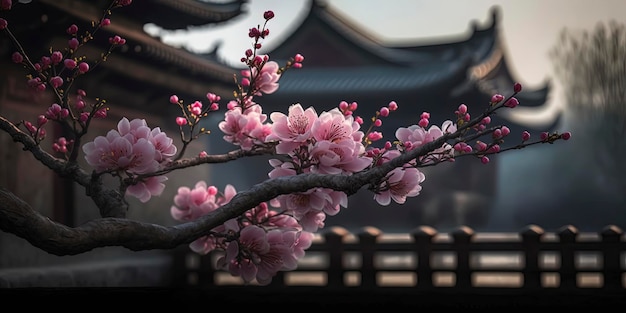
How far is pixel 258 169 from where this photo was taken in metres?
19.5

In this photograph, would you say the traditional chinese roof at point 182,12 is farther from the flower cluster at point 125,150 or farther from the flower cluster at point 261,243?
the flower cluster at point 125,150

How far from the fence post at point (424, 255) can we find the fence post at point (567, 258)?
1.35 m

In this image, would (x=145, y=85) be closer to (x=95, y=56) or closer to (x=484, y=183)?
(x=95, y=56)

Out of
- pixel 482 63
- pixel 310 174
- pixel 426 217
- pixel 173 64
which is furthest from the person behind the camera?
pixel 482 63

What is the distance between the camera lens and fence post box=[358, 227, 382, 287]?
8.62 meters

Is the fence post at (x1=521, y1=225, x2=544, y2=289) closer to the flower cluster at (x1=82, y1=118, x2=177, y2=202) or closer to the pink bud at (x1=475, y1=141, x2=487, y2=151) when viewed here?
the pink bud at (x1=475, y1=141, x2=487, y2=151)

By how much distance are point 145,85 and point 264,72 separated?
25.2ft

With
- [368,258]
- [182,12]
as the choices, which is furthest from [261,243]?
[182,12]

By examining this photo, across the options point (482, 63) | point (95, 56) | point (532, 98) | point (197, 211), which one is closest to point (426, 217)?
point (482, 63)

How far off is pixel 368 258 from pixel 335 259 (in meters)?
0.37

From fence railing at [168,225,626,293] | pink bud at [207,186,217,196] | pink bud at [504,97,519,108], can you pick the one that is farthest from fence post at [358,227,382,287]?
pink bud at [504,97,519,108]

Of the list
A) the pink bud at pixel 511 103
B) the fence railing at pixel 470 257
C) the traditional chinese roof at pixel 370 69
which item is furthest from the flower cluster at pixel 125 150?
the traditional chinese roof at pixel 370 69

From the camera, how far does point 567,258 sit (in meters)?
8.38

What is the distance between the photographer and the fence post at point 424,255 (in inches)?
335
